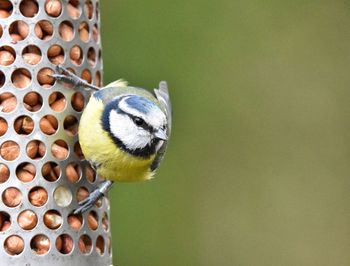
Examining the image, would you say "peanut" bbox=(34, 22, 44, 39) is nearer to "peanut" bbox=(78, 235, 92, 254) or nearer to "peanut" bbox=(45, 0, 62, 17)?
"peanut" bbox=(45, 0, 62, 17)

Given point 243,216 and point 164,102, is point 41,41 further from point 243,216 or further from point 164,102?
point 243,216

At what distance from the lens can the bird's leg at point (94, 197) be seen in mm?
3289

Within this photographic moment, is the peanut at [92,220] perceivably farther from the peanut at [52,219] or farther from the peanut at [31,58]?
the peanut at [31,58]

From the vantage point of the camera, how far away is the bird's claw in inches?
129

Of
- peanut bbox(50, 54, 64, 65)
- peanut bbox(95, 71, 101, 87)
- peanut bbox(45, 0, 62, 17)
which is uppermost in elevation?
peanut bbox(45, 0, 62, 17)

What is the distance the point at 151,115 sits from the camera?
3.22 m

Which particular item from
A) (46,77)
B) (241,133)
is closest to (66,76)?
(46,77)

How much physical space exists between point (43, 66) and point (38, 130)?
22 centimetres

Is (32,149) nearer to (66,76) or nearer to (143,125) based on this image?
(66,76)

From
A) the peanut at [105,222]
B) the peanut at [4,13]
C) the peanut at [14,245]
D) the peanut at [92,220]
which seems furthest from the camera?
the peanut at [105,222]

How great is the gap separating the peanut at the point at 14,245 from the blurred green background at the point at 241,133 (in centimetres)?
243

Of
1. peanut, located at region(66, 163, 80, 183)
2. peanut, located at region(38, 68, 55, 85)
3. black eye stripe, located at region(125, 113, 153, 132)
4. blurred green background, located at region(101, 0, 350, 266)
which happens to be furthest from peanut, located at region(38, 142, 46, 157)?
blurred green background, located at region(101, 0, 350, 266)

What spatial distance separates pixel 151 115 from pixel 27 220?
0.54m

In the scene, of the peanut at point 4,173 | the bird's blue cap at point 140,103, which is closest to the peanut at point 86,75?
the bird's blue cap at point 140,103
